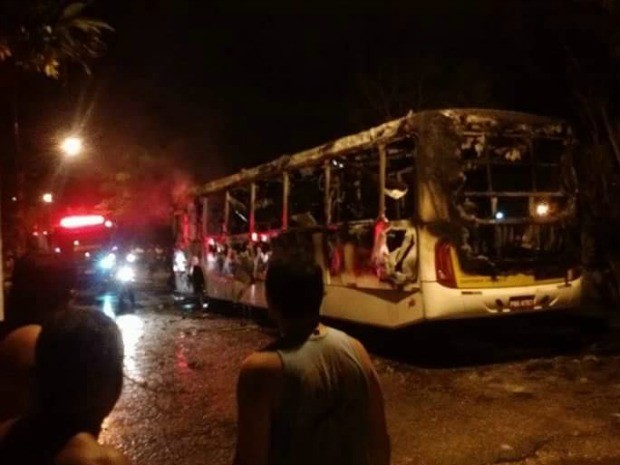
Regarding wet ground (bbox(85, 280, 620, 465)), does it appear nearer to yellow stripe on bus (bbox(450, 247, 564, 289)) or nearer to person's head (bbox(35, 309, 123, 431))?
yellow stripe on bus (bbox(450, 247, 564, 289))

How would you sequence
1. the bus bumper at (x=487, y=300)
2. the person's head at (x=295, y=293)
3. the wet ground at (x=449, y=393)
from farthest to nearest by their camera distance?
1. the bus bumper at (x=487, y=300)
2. the wet ground at (x=449, y=393)
3. the person's head at (x=295, y=293)

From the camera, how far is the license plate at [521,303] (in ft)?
28.0

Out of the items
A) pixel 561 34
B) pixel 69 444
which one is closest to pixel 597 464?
pixel 69 444

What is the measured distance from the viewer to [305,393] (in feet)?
7.75

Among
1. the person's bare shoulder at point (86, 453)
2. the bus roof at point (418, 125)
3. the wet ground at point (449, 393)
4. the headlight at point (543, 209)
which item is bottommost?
the wet ground at point (449, 393)

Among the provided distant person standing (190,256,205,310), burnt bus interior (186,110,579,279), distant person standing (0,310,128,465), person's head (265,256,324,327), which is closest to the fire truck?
distant person standing (190,256,205,310)

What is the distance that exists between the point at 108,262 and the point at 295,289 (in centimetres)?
1675

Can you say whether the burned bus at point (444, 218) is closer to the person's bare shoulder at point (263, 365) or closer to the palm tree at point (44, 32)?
the palm tree at point (44, 32)

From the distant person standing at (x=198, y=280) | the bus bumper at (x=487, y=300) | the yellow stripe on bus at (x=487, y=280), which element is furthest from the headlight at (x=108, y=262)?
the yellow stripe on bus at (x=487, y=280)

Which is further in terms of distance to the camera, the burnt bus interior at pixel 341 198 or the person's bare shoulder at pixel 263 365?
the burnt bus interior at pixel 341 198

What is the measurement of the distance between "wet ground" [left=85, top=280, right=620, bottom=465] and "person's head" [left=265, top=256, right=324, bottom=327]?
3.45 meters

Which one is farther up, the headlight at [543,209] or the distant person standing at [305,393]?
the headlight at [543,209]

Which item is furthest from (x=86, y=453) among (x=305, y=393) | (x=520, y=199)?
(x=520, y=199)

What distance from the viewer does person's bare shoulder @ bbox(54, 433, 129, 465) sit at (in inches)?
72.5
